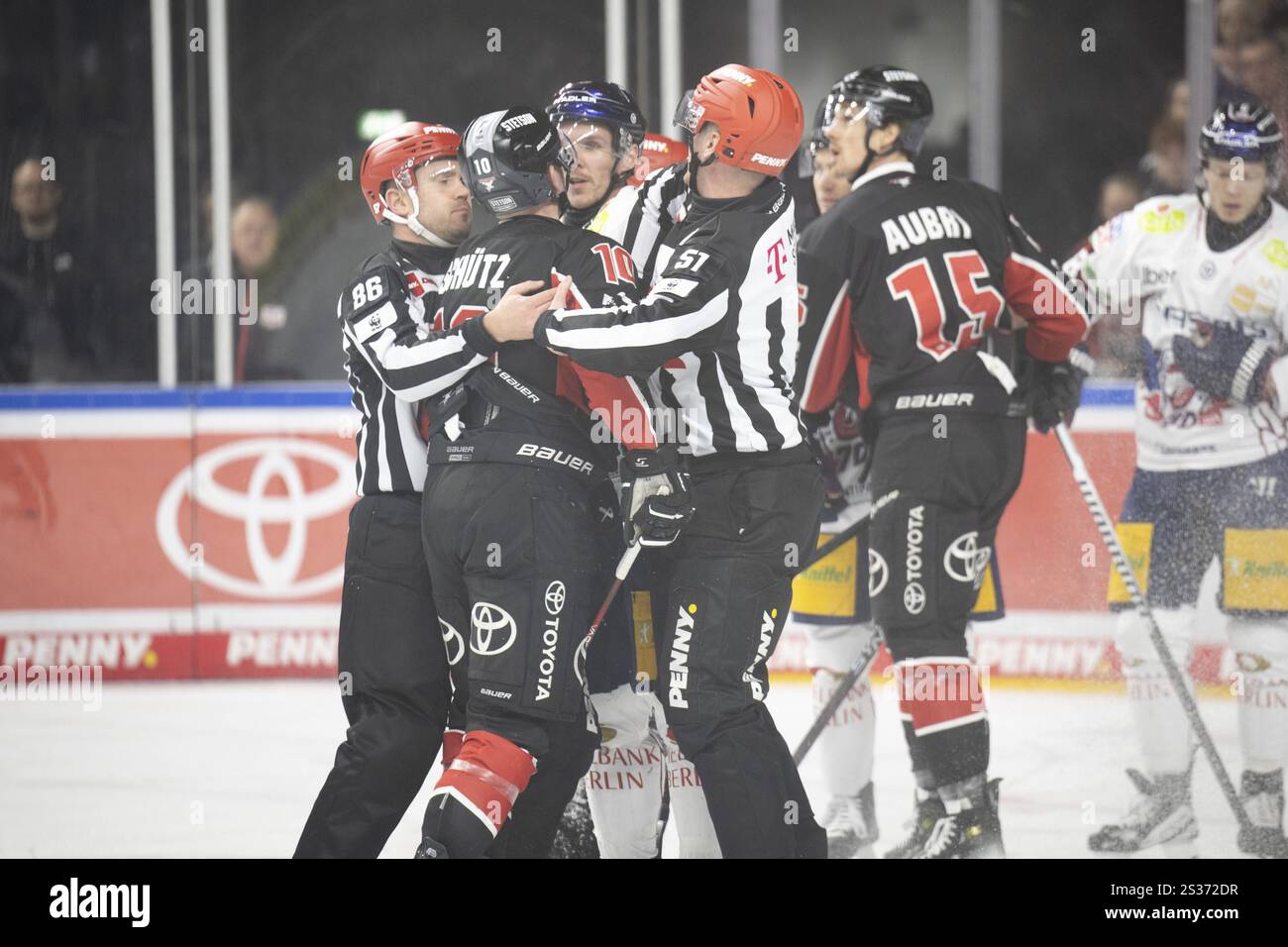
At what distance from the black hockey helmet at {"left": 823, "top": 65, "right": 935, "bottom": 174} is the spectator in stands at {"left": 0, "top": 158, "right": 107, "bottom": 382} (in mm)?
3337

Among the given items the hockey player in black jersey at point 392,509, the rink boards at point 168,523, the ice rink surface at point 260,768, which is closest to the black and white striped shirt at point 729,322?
the hockey player in black jersey at point 392,509

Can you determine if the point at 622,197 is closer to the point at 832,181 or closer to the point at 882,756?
the point at 832,181

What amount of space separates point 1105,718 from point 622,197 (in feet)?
9.21

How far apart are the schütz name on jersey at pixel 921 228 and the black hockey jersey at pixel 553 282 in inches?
31.1

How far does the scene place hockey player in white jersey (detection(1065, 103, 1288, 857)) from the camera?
411 centimetres

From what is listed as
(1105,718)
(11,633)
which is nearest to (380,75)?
(11,633)

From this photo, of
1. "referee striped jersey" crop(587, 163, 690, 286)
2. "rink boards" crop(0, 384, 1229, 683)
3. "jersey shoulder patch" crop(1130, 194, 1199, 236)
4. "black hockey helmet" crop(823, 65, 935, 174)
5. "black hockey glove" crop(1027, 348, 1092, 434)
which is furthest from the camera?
"rink boards" crop(0, 384, 1229, 683)

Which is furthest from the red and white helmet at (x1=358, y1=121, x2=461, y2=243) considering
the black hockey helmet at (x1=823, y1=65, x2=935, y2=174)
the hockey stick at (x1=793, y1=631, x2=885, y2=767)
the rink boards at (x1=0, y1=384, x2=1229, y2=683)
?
the rink boards at (x1=0, y1=384, x2=1229, y2=683)

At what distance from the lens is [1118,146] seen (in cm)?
592

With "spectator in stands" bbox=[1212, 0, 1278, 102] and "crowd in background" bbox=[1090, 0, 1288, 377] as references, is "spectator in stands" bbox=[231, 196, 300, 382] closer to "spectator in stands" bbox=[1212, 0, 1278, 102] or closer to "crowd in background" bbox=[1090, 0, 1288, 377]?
"crowd in background" bbox=[1090, 0, 1288, 377]

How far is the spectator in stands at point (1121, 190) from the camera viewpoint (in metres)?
5.95

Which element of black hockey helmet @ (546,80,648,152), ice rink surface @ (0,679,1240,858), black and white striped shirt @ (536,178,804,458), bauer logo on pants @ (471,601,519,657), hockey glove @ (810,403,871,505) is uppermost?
black hockey helmet @ (546,80,648,152)

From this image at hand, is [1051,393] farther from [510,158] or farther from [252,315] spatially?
[252,315]
